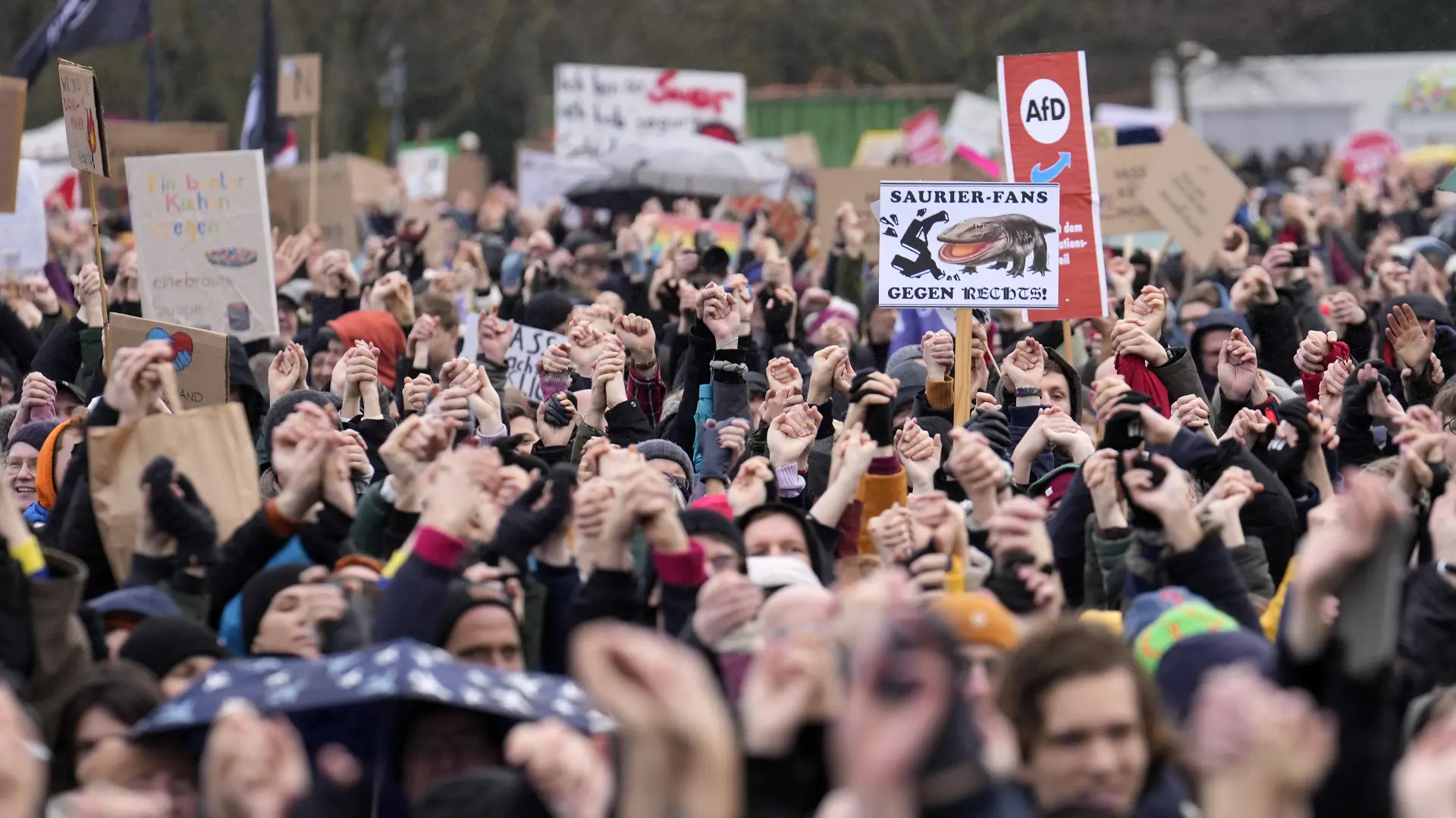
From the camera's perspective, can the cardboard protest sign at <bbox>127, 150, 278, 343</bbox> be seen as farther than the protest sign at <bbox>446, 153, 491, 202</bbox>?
No

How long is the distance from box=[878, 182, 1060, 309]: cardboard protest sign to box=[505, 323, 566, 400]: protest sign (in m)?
2.05

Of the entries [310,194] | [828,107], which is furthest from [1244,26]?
[310,194]

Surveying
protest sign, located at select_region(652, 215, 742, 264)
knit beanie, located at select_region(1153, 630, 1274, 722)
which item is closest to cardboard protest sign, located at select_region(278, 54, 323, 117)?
protest sign, located at select_region(652, 215, 742, 264)

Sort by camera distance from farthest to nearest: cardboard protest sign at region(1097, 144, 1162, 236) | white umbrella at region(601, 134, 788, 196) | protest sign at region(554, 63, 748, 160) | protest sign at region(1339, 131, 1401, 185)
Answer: protest sign at region(1339, 131, 1401, 185) < protest sign at region(554, 63, 748, 160) < white umbrella at region(601, 134, 788, 196) < cardboard protest sign at region(1097, 144, 1162, 236)

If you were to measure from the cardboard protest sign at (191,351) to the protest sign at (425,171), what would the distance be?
16799 millimetres

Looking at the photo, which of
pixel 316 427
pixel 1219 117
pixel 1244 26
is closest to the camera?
pixel 316 427

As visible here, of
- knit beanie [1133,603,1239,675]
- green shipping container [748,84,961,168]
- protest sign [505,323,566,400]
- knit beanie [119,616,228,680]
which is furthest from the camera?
green shipping container [748,84,961,168]

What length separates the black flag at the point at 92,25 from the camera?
43.2 feet

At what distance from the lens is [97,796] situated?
3.43 metres

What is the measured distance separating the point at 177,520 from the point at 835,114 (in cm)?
2974

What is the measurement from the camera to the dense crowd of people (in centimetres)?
328

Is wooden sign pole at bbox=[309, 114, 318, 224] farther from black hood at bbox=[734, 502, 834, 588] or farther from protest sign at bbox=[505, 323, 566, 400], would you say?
black hood at bbox=[734, 502, 834, 588]

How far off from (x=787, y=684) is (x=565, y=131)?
683 inches

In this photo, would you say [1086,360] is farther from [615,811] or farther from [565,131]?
[565,131]
